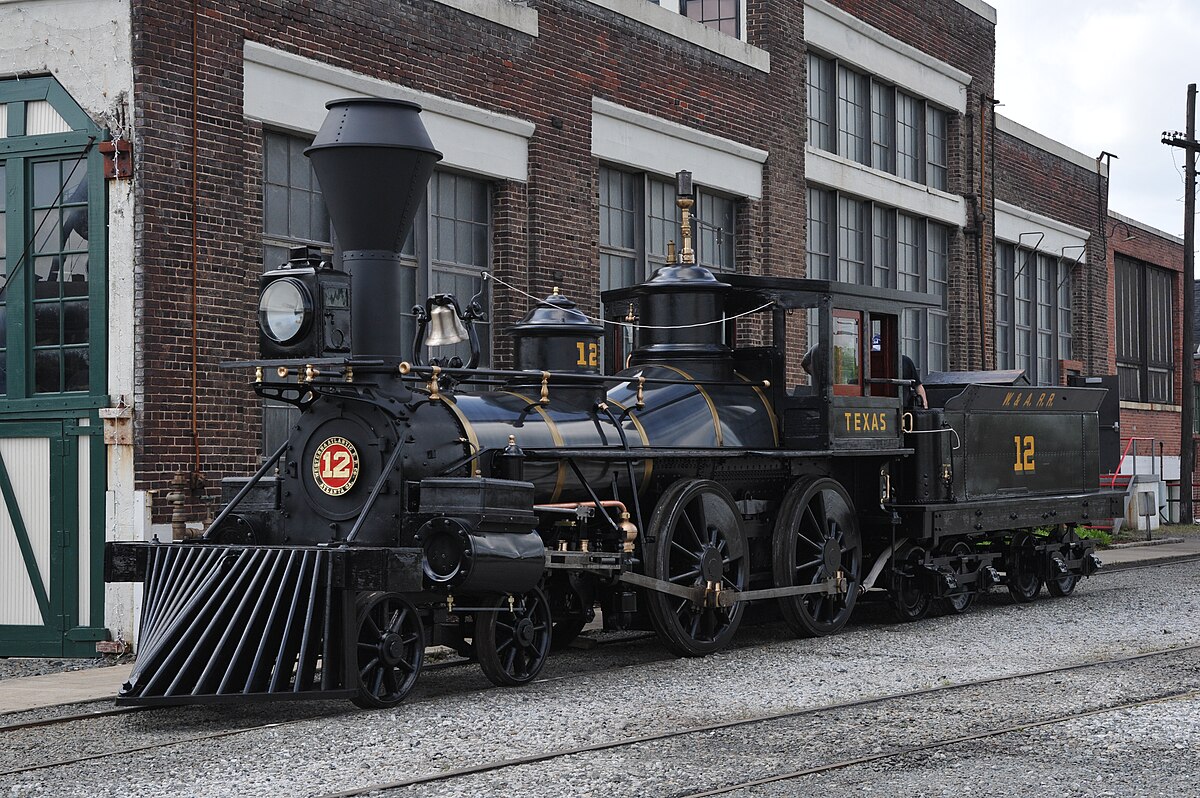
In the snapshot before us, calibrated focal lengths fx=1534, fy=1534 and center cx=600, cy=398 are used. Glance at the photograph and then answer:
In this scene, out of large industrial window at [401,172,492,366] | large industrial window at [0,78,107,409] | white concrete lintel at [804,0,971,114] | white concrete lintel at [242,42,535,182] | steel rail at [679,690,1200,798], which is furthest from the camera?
white concrete lintel at [804,0,971,114]

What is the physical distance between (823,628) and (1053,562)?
14.4ft

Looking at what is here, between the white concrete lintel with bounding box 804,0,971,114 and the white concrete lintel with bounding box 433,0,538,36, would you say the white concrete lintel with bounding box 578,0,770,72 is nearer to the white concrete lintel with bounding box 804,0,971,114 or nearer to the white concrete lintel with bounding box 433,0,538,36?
the white concrete lintel with bounding box 433,0,538,36

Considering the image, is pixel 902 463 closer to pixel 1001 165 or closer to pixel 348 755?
pixel 348 755

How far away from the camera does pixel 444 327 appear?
9852mm

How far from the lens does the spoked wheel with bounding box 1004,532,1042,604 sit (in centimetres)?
1561

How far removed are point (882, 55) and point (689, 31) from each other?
212 inches

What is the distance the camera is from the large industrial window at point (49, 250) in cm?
1198

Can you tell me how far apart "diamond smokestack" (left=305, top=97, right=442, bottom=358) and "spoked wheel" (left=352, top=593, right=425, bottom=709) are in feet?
5.15

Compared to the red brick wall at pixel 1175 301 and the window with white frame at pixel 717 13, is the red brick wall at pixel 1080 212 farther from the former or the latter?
the window with white frame at pixel 717 13

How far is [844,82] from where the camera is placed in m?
22.0

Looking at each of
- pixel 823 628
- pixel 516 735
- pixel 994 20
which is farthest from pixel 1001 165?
pixel 516 735

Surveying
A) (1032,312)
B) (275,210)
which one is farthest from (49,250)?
(1032,312)

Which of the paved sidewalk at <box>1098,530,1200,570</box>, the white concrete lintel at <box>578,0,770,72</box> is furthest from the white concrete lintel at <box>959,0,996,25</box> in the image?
the paved sidewalk at <box>1098,530,1200,570</box>

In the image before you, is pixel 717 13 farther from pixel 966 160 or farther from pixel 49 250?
pixel 49 250
